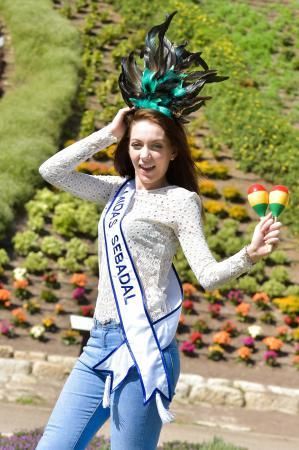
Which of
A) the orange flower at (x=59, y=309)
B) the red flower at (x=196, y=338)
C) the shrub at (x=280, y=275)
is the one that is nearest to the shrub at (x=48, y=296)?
the orange flower at (x=59, y=309)

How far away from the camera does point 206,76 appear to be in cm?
326

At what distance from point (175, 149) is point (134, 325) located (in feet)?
2.06

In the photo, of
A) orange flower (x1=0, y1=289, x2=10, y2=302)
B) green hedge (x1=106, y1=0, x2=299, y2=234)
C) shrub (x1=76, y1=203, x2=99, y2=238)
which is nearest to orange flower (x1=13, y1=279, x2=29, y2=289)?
orange flower (x1=0, y1=289, x2=10, y2=302)

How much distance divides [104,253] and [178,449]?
2.49 metres

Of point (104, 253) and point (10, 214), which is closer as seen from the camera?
point (104, 253)

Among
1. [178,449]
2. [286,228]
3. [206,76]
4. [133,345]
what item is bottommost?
[286,228]

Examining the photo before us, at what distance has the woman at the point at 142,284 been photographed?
2.97m

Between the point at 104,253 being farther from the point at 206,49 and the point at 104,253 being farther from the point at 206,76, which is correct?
the point at 206,49

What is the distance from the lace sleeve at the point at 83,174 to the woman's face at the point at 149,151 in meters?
0.22

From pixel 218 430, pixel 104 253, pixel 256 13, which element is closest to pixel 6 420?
pixel 218 430

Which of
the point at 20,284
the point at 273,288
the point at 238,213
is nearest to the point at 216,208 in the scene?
the point at 238,213

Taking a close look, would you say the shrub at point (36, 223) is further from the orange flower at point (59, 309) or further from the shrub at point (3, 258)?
the orange flower at point (59, 309)

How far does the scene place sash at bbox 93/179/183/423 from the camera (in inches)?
118

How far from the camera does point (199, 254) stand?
3.00 meters
